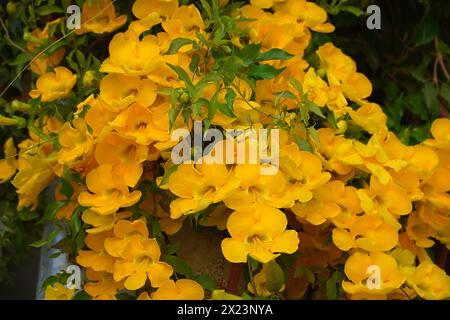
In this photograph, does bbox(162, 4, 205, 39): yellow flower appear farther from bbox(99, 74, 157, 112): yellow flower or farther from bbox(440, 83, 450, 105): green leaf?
bbox(440, 83, 450, 105): green leaf

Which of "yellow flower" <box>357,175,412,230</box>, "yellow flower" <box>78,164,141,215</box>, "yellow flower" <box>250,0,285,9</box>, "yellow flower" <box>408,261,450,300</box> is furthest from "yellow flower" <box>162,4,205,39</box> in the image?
"yellow flower" <box>408,261,450,300</box>

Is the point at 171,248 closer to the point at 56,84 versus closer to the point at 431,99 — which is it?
the point at 56,84

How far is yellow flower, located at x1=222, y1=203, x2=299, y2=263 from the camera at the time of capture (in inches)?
33.7

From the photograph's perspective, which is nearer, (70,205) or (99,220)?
(99,220)

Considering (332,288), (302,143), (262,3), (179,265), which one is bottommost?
(332,288)

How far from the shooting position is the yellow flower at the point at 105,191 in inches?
37.4

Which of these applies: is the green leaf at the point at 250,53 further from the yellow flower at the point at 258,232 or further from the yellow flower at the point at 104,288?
the yellow flower at the point at 104,288

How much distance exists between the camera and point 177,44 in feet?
3.10

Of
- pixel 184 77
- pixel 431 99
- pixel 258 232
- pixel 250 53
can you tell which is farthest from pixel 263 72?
pixel 431 99

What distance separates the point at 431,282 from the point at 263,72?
0.37m

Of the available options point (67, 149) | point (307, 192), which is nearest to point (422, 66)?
point (307, 192)

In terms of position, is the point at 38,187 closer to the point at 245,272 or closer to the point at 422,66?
the point at 245,272

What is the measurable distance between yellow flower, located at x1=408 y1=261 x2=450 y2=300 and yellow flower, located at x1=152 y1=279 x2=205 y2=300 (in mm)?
294

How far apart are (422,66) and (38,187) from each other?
0.74 metres
